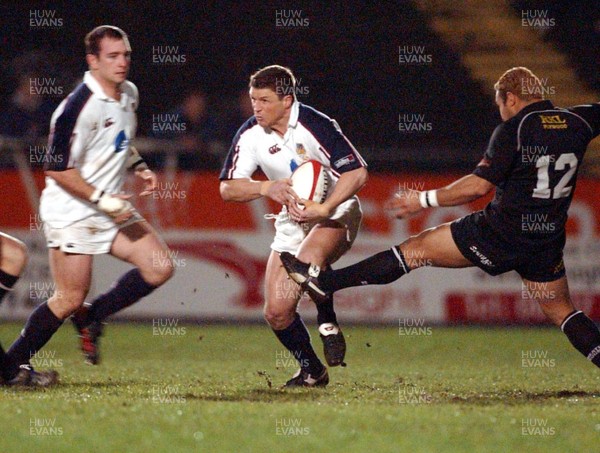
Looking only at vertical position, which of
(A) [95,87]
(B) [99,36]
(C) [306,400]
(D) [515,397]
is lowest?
(D) [515,397]

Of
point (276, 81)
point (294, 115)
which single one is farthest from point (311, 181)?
point (276, 81)

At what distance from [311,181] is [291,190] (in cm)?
14

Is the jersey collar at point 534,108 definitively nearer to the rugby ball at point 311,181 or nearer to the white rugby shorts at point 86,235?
the rugby ball at point 311,181

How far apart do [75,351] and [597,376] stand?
169 inches

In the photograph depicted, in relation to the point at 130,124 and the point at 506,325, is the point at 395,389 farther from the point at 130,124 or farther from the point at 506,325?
the point at 506,325

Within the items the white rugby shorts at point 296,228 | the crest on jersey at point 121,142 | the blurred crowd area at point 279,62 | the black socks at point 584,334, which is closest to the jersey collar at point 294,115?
the white rugby shorts at point 296,228

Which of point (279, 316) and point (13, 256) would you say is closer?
point (13, 256)

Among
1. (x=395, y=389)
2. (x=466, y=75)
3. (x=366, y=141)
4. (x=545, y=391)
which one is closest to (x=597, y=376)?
(x=545, y=391)

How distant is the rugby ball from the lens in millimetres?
6570

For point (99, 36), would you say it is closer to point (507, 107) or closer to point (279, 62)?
point (507, 107)

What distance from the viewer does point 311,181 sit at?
6.58 metres

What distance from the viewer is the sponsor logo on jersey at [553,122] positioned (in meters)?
6.23

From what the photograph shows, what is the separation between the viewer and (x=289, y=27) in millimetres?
13211

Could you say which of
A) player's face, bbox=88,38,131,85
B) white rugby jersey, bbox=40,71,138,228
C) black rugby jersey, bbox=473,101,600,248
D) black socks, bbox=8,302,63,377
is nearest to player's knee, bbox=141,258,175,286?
white rugby jersey, bbox=40,71,138,228
